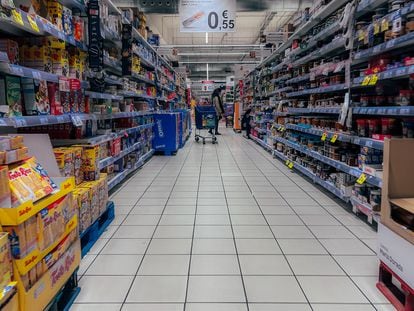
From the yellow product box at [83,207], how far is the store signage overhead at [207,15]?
5448 mm

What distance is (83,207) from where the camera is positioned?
106 inches

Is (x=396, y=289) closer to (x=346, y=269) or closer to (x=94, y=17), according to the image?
(x=346, y=269)

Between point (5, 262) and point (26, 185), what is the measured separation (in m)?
0.41

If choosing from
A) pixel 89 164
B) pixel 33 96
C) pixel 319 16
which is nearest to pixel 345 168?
pixel 319 16

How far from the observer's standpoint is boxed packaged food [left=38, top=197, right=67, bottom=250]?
Result: 171 cm

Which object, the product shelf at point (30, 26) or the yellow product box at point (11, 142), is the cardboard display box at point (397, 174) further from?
the product shelf at point (30, 26)

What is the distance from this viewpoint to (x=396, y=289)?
2156mm

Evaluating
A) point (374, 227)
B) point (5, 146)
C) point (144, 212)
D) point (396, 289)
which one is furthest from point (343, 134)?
point (5, 146)

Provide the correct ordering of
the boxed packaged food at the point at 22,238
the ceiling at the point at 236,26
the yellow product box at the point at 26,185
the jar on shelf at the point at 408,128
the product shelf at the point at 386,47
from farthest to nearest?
the ceiling at the point at 236,26 < the jar on shelf at the point at 408,128 < the product shelf at the point at 386,47 < the yellow product box at the point at 26,185 < the boxed packaged food at the point at 22,238

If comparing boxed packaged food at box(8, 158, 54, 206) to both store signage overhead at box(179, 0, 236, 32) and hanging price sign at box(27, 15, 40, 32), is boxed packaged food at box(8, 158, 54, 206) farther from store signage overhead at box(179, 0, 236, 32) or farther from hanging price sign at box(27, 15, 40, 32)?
store signage overhead at box(179, 0, 236, 32)

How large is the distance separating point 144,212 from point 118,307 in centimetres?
187

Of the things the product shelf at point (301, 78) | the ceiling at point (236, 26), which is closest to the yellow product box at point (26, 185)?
the product shelf at point (301, 78)

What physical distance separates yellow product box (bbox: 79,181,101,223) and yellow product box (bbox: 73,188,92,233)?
0.06 meters

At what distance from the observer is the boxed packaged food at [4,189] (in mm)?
1515
